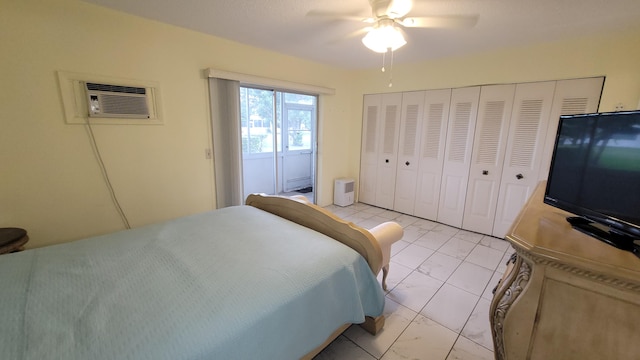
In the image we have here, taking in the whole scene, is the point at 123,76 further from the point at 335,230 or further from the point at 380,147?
the point at 380,147

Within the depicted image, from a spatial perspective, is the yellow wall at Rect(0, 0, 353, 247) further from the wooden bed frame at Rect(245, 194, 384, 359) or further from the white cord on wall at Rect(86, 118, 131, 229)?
the wooden bed frame at Rect(245, 194, 384, 359)

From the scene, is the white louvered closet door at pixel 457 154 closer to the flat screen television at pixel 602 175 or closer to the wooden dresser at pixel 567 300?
the flat screen television at pixel 602 175

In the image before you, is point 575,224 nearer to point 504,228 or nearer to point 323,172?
point 504,228

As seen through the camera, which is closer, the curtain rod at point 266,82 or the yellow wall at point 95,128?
the yellow wall at point 95,128

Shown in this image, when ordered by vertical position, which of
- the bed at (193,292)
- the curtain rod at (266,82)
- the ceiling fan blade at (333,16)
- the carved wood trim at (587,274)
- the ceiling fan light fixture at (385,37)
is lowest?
the bed at (193,292)

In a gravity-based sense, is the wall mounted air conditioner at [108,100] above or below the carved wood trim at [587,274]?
above

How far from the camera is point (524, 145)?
294 cm

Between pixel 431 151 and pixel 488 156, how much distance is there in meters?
0.71

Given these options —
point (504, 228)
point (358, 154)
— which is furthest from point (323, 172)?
point (504, 228)

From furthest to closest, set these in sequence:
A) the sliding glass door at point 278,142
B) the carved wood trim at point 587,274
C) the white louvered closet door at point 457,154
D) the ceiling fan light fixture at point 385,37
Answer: the sliding glass door at point 278,142 < the white louvered closet door at point 457,154 < the ceiling fan light fixture at point 385,37 < the carved wood trim at point 587,274

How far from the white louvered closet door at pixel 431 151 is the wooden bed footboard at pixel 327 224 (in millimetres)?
2440

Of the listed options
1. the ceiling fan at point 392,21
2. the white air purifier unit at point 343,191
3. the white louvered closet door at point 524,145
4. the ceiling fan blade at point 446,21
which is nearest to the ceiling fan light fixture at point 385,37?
the ceiling fan at point 392,21

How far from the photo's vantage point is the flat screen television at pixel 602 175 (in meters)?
0.94

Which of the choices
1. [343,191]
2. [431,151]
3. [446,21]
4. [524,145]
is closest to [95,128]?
[446,21]
